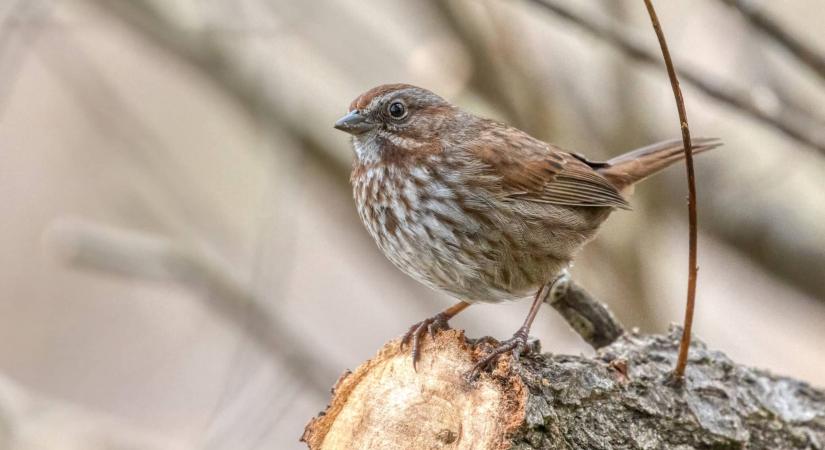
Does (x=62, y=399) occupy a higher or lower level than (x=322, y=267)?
lower

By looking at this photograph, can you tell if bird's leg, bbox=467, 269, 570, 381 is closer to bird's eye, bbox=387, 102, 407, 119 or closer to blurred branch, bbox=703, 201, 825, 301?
bird's eye, bbox=387, 102, 407, 119

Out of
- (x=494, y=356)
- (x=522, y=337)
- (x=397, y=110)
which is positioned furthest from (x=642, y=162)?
(x=494, y=356)

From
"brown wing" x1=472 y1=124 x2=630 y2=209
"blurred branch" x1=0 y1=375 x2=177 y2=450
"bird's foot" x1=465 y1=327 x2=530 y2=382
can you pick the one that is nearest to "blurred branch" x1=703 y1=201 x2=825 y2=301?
"brown wing" x1=472 y1=124 x2=630 y2=209

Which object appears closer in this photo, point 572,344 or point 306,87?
point 306,87

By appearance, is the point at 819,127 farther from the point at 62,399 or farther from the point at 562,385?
the point at 62,399

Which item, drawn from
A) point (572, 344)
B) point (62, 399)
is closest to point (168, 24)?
point (572, 344)
